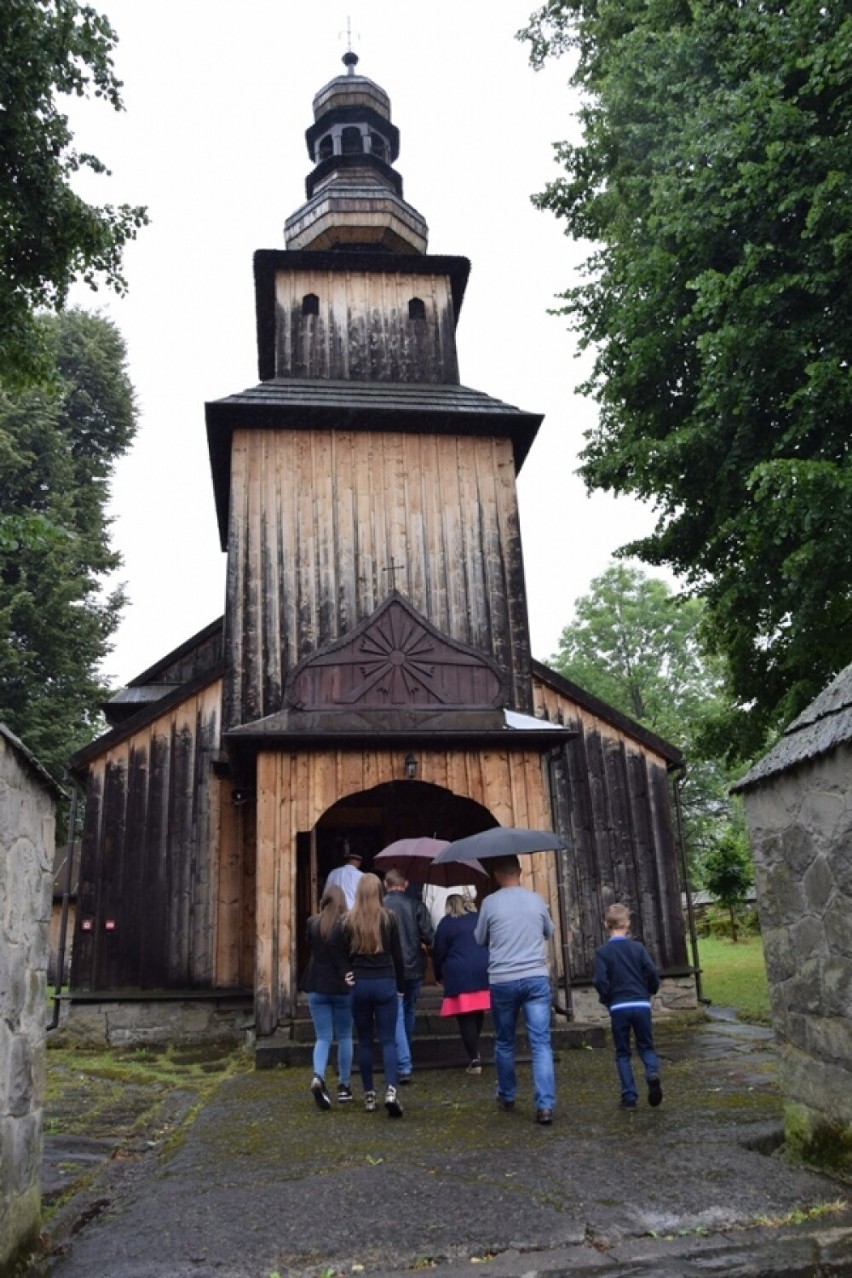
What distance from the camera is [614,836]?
12.8 metres

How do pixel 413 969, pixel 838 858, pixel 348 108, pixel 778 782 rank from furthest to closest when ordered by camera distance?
pixel 348 108, pixel 413 969, pixel 778 782, pixel 838 858

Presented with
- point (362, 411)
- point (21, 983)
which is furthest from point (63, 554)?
point (21, 983)

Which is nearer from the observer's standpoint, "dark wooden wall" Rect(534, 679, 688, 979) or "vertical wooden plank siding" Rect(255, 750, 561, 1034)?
"vertical wooden plank siding" Rect(255, 750, 561, 1034)

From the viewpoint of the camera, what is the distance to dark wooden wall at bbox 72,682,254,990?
463 inches

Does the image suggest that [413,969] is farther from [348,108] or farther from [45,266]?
[348,108]

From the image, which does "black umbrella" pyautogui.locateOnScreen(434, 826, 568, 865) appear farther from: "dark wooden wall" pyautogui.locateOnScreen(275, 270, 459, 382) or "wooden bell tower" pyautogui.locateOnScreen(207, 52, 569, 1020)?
"dark wooden wall" pyautogui.locateOnScreen(275, 270, 459, 382)

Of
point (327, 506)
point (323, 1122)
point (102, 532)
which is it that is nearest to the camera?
point (323, 1122)

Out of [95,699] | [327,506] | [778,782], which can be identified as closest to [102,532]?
[95,699]

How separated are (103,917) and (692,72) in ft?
41.0

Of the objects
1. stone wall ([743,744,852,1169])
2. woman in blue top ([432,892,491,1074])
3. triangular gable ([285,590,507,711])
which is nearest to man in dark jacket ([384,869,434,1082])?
woman in blue top ([432,892,491,1074])

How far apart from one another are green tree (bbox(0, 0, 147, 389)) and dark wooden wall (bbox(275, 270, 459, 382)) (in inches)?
199

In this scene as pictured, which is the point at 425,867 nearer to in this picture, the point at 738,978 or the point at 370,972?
the point at 370,972

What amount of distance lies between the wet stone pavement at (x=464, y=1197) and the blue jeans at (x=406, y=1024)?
3.13 ft

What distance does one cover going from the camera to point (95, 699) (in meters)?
24.1
